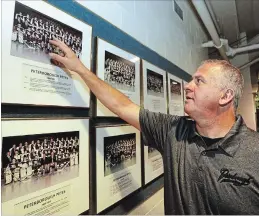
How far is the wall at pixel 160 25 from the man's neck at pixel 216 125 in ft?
2.51

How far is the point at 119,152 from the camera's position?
1.27m

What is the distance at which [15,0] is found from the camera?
0.76 m

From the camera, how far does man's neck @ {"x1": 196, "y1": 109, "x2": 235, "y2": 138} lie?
3.46 ft

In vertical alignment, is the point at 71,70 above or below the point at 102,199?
above

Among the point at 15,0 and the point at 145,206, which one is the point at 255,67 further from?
the point at 15,0

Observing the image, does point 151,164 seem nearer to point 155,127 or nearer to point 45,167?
point 155,127

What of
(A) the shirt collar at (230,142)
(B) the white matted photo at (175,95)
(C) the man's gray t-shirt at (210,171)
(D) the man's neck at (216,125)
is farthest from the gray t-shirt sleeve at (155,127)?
(B) the white matted photo at (175,95)

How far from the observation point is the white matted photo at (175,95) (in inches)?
80.5

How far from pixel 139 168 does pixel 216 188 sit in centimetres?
61

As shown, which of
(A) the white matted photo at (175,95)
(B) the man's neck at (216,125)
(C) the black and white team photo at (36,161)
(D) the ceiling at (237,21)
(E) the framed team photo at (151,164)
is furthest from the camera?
(D) the ceiling at (237,21)

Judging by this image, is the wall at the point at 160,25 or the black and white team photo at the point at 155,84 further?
the black and white team photo at the point at 155,84

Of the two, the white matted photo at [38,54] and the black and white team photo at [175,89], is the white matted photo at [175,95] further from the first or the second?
the white matted photo at [38,54]

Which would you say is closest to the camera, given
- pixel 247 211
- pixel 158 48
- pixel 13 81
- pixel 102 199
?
pixel 13 81

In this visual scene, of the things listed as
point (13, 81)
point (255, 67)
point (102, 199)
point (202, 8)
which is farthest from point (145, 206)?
point (255, 67)
